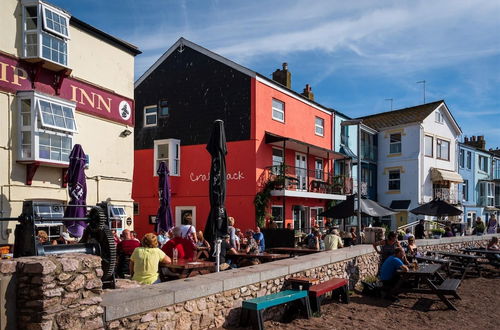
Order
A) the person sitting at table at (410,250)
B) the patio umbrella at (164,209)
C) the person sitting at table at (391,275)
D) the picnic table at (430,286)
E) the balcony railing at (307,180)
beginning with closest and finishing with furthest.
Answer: the picnic table at (430,286) → the person sitting at table at (391,275) → the person sitting at table at (410,250) → the patio umbrella at (164,209) → the balcony railing at (307,180)

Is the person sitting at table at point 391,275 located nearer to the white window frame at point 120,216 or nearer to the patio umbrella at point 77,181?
the patio umbrella at point 77,181

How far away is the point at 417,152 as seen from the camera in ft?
97.1

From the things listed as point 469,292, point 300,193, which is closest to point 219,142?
point 469,292

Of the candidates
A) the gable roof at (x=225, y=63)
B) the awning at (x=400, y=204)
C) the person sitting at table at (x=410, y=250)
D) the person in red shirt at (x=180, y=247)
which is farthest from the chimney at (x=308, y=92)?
the person in red shirt at (x=180, y=247)

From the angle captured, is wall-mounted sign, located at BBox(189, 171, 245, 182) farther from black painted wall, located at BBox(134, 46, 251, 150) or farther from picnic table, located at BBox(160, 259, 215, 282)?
picnic table, located at BBox(160, 259, 215, 282)

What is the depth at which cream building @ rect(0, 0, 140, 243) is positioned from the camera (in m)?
10.6

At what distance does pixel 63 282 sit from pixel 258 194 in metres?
14.8

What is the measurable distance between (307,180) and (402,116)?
1374cm

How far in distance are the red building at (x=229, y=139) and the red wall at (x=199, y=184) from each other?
4 cm

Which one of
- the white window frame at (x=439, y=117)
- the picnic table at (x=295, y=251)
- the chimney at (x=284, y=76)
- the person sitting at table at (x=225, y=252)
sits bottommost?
the picnic table at (x=295, y=251)

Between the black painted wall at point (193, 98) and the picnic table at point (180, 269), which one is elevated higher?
the black painted wall at point (193, 98)

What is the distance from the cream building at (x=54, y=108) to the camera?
34.7 feet

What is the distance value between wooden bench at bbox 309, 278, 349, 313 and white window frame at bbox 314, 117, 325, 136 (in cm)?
1519

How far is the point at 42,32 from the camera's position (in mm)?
10875
